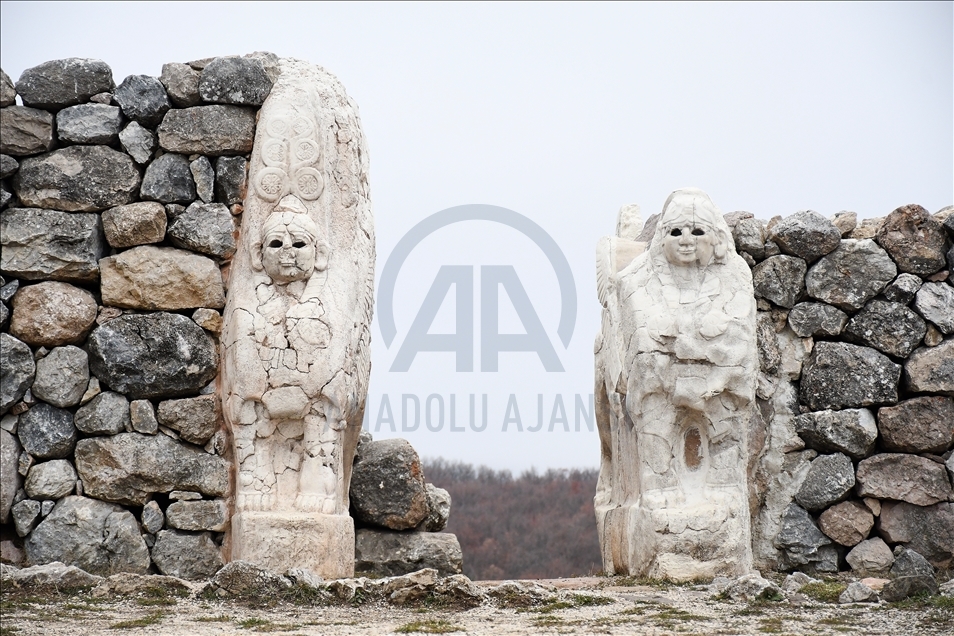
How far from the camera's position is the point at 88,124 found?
7.71m

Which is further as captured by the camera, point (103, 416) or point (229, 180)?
point (229, 180)

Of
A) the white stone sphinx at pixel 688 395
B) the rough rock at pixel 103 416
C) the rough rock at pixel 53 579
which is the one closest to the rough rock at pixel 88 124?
the rough rock at pixel 103 416

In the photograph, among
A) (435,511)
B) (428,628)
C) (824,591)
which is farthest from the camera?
(435,511)

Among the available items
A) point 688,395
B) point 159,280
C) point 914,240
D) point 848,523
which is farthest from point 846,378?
point 159,280

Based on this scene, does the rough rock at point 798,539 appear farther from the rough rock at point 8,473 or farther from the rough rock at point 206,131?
the rough rock at point 8,473

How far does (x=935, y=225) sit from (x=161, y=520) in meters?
5.51

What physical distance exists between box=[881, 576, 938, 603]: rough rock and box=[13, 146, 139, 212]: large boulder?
4789 mm

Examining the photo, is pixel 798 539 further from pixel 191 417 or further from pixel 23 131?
pixel 23 131

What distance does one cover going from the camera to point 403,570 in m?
8.09

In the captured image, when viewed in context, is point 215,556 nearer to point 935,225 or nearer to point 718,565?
point 718,565

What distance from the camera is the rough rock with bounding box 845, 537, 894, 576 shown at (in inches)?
333

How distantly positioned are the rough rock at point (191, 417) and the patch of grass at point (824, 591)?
346cm

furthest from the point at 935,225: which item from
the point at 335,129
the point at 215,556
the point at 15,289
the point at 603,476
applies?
the point at 15,289

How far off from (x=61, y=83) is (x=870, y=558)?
19.6 ft
